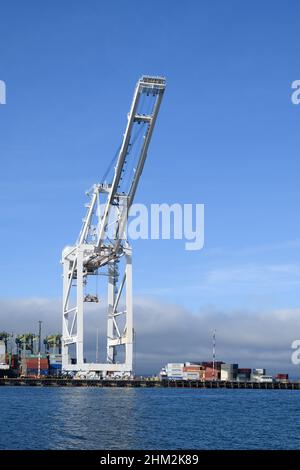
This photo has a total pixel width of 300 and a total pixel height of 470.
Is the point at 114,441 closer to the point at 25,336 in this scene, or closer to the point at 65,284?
the point at 65,284

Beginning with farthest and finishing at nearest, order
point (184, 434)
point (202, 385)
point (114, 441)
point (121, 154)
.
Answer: point (202, 385) < point (121, 154) < point (184, 434) < point (114, 441)

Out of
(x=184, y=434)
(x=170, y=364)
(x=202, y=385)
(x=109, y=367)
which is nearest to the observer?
(x=184, y=434)

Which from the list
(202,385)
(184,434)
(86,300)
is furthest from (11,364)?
(184,434)

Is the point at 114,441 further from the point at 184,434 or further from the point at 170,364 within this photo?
the point at 170,364

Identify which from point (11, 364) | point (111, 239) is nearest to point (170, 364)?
point (11, 364)

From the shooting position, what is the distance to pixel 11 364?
156 m

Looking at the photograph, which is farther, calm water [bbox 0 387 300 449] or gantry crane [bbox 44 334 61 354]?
gantry crane [bbox 44 334 61 354]

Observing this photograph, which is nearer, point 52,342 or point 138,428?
point 138,428

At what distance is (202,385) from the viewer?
152 metres

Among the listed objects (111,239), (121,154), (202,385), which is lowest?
(202,385)

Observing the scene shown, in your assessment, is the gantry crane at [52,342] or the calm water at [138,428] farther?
the gantry crane at [52,342]

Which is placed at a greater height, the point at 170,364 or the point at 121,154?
the point at 121,154
